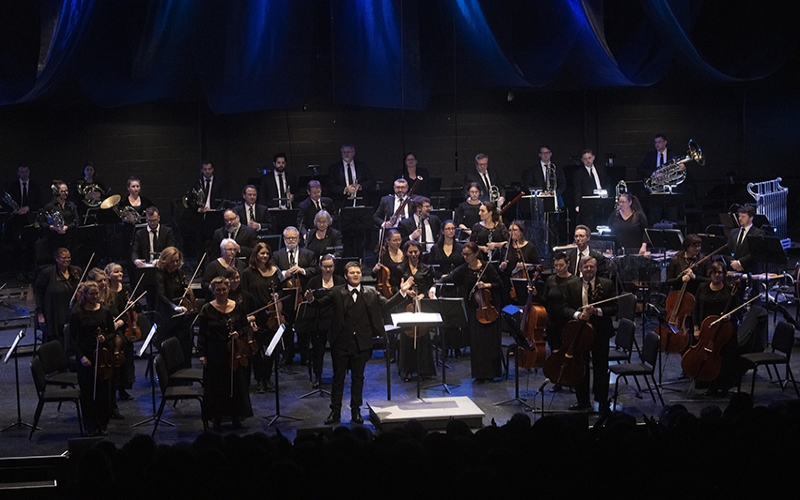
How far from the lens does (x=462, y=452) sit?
6.34 m

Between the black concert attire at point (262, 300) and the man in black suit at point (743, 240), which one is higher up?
the man in black suit at point (743, 240)

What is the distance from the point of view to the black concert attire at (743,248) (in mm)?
12516

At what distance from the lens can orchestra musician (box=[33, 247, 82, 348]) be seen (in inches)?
453

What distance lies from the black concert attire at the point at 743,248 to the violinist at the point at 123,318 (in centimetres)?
748

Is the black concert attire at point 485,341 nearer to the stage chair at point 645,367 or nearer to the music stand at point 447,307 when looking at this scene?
the music stand at point 447,307

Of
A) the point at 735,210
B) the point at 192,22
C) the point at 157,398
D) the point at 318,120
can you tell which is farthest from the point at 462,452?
the point at 318,120

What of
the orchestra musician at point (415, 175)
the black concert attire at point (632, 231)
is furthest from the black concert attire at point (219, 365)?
the black concert attire at point (632, 231)

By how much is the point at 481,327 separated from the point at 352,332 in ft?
5.98

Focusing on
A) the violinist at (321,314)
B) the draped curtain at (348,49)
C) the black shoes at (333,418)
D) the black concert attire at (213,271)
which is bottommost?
the black shoes at (333,418)

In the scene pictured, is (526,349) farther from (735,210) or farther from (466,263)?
(735,210)

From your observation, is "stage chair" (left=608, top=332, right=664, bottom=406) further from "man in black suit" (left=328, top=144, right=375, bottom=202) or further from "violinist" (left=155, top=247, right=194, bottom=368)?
"man in black suit" (left=328, top=144, right=375, bottom=202)

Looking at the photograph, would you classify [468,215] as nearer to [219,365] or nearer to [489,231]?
[489,231]

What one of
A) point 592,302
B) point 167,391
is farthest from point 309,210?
point 592,302

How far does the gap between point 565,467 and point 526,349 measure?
4.19 meters
